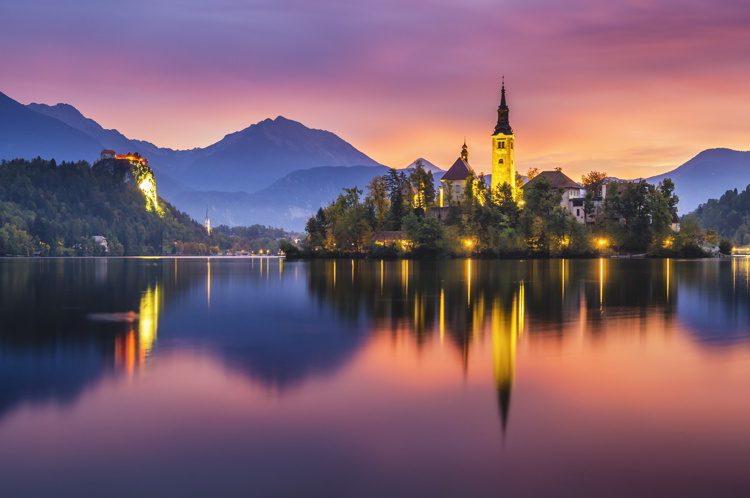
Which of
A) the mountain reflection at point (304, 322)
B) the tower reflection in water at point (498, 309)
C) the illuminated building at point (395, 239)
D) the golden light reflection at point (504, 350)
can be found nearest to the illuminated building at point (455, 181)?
the illuminated building at point (395, 239)

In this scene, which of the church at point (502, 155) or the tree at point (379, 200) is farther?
the church at point (502, 155)

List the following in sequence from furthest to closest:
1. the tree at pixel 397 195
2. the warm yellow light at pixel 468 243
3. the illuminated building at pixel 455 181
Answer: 1. the illuminated building at pixel 455 181
2. the tree at pixel 397 195
3. the warm yellow light at pixel 468 243

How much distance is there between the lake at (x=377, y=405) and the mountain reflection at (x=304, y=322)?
0.19 m

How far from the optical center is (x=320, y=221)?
543 feet

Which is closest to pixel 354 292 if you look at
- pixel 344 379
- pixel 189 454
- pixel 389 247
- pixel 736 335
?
pixel 736 335

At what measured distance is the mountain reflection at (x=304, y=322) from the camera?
78.2 ft

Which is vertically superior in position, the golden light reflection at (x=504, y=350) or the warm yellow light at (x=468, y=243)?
the warm yellow light at (x=468, y=243)

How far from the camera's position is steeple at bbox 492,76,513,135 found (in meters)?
171

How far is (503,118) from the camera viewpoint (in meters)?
173

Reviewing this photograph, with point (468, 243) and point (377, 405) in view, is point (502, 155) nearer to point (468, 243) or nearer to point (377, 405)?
point (468, 243)

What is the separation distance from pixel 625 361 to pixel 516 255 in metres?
119

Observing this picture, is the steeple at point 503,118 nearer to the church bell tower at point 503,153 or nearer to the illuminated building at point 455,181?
the church bell tower at point 503,153

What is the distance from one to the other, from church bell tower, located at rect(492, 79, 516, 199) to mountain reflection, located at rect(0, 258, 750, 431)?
349 feet

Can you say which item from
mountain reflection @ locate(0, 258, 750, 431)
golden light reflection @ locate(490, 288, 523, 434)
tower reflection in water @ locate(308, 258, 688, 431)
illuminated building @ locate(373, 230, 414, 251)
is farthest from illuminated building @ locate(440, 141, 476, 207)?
golden light reflection @ locate(490, 288, 523, 434)
